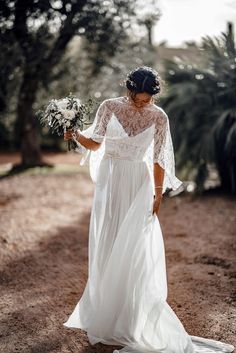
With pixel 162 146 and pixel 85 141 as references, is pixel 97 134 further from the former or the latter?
pixel 162 146

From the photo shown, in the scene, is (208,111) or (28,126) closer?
(208,111)

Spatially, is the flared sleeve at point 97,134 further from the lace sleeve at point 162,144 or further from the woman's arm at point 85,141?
the lace sleeve at point 162,144

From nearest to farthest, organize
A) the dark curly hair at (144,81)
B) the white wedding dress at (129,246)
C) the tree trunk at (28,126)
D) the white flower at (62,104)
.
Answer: the dark curly hair at (144,81) < the white wedding dress at (129,246) < the white flower at (62,104) < the tree trunk at (28,126)

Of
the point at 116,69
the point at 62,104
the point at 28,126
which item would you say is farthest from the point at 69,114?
the point at 116,69

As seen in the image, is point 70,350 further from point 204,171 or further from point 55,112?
point 204,171

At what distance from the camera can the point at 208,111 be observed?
28.5 ft

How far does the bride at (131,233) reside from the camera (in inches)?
134

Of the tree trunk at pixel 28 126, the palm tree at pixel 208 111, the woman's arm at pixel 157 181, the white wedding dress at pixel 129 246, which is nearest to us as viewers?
the white wedding dress at pixel 129 246

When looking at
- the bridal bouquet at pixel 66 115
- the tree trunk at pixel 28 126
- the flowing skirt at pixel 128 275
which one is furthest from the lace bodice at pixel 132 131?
the tree trunk at pixel 28 126

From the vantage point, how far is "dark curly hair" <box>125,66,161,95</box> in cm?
332

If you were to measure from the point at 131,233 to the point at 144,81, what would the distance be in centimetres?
118

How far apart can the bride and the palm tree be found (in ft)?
15.8

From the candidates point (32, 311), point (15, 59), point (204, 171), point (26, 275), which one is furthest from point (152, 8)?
point (32, 311)

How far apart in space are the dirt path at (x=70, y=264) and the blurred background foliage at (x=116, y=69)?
1.17 metres
